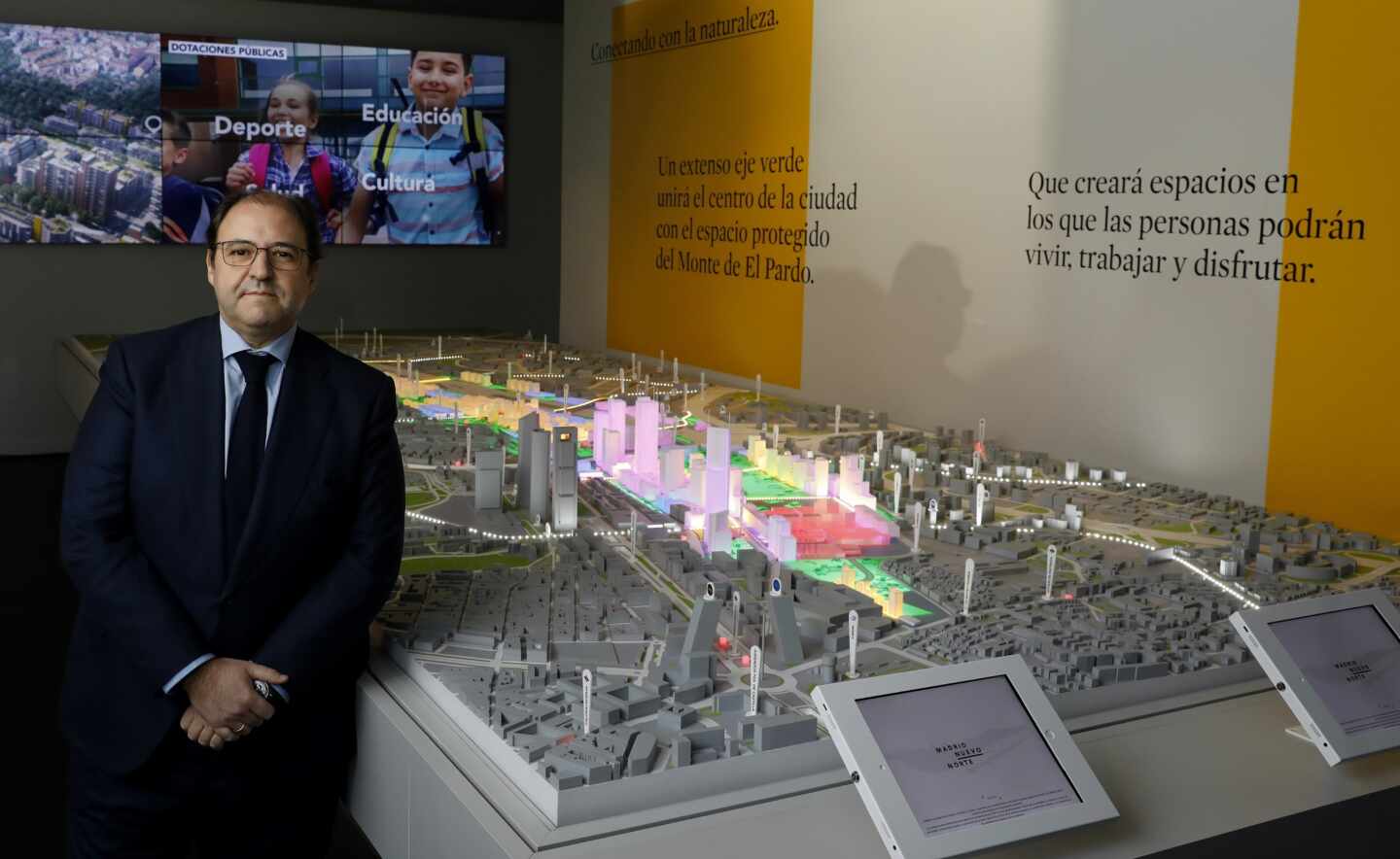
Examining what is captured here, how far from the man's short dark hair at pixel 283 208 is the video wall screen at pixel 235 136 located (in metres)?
6.31

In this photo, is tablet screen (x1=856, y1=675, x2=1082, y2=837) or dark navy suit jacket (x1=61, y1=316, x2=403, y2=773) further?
dark navy suit jacket (x1=61, y1=316, x2=403, y2=773)

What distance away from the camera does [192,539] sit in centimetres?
215

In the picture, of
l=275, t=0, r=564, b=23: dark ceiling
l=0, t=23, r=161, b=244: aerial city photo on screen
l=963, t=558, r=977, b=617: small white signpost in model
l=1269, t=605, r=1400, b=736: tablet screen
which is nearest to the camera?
l=1269, t=605, r=1400, b=736: tablet screen

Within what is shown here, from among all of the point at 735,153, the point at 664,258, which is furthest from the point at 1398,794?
the point at 664,258

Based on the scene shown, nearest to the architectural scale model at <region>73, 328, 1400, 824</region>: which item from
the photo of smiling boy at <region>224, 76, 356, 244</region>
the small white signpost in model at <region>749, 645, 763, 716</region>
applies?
the small white signpost in model at <region>749, 645, 763, 716</region>

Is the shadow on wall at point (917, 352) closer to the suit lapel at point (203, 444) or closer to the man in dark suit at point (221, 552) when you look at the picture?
the man in dark suit at point (221, 552)

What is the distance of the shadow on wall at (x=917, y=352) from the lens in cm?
531

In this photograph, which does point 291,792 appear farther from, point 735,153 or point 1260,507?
point 735,153

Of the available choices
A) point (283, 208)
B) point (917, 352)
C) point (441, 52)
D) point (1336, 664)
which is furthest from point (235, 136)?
point (1336, 664)

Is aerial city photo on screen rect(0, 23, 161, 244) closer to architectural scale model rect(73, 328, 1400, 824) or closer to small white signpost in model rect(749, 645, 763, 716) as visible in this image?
architectural scale model rect(73, 328, 1400, 824)

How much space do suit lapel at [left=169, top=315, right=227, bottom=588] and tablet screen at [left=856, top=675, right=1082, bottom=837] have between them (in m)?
1.08

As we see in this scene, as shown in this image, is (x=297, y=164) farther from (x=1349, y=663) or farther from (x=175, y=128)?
(x=1349, y=663)

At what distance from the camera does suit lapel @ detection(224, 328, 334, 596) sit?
2.14 m

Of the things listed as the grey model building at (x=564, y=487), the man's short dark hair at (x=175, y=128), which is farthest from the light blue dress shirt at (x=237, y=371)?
the man's short dark hair at (x=175, y=128)
